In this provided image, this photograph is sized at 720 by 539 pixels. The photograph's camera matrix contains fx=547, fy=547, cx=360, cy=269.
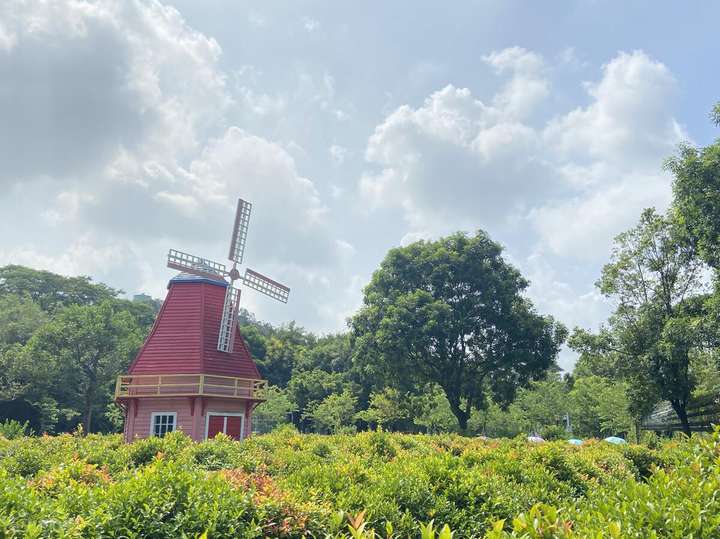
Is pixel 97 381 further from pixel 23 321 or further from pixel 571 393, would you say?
pixel 571 393

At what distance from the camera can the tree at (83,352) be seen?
143 feet

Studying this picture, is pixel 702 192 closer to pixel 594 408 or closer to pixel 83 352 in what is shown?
pixel 594 408

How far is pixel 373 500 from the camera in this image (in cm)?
667

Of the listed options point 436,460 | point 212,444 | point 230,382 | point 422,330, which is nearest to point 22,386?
point 230,382

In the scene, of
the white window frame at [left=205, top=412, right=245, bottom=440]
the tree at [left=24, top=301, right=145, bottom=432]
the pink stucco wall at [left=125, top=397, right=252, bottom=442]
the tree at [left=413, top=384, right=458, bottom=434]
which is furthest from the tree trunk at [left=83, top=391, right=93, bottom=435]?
the tree at [left=413, top=384, right=458, bottom=434]

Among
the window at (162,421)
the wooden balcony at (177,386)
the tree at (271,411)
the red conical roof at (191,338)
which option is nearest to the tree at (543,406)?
the tree at (271,411)

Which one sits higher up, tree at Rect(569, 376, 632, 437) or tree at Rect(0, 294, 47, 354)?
tree at Rect(0, 294, 47, 354)

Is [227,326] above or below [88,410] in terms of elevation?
above

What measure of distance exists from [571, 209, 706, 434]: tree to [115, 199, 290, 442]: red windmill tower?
61.2 feet

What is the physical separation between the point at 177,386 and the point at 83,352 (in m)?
23.3

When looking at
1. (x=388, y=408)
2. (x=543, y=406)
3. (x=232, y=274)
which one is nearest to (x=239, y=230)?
(x=232, y=274)

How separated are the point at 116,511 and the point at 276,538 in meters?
1.58

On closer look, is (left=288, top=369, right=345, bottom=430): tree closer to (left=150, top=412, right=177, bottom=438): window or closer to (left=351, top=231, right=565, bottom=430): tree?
(left=351, top=231, right=565, bottom=430): tree

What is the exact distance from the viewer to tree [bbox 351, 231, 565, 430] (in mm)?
35125
